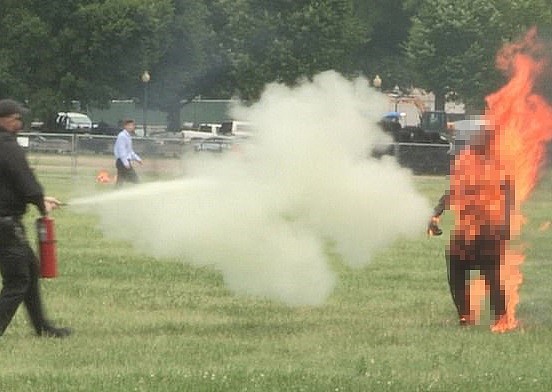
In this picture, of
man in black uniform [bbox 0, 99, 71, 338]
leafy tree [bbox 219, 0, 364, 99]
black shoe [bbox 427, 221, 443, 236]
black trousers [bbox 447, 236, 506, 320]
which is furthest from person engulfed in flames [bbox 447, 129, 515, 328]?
leafy tree [bbox 219, 0, 364, 99]

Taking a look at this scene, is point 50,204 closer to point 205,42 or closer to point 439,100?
point 205,42

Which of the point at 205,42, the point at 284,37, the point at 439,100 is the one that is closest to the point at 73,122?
the point at 205,42

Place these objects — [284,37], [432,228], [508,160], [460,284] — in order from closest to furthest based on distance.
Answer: [508,160], [460,284], [432,228], [284,37]

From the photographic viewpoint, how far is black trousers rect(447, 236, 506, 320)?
12.4 metres

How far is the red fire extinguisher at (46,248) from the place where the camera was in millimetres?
11422

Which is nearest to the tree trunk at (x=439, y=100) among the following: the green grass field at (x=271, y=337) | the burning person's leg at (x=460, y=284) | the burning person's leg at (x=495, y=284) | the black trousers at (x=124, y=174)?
the black trousers at (x=124, y=174)

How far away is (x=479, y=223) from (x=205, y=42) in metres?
54.5

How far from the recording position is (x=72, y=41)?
60781 mm

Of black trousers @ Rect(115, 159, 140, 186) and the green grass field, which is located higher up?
black trousers @ Rect(115, 159, 140, 186)

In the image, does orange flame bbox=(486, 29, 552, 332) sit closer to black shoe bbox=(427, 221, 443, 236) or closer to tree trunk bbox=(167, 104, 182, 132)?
black shoe bbox=(427, 221, 443, 236)

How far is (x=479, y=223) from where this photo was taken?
12.3 m

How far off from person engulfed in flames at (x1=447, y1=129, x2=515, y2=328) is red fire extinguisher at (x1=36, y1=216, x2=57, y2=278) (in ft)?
11.2

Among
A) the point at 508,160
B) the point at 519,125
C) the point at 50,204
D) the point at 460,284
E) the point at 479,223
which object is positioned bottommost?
the point at 460,284

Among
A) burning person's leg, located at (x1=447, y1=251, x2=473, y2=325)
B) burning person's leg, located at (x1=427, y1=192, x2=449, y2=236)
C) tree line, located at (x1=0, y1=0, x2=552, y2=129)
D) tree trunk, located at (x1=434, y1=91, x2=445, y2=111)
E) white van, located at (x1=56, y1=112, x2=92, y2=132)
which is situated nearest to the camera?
burning person's leg, located at (x1=447, y1=251, x2=473, y2=325)
